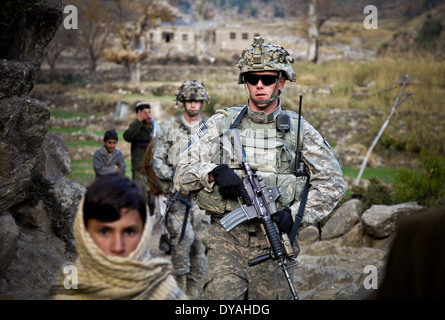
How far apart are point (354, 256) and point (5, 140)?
548cm

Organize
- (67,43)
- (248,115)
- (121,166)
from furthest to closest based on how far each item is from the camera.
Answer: (67,43)
(121,166)
(248,115)

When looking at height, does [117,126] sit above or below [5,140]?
below

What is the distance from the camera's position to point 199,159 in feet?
15.6

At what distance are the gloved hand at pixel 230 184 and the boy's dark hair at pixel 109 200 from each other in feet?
6.34

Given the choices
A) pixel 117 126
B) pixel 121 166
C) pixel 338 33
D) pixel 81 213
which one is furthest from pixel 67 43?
pixel 81 213

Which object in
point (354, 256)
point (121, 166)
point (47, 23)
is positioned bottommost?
point (354, 256)

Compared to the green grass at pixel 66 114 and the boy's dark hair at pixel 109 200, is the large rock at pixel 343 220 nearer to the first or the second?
the boy's dark hair at pixel 109 200

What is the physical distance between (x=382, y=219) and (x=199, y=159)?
5850 mm

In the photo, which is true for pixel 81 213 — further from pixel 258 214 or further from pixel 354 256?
pixel 354 256

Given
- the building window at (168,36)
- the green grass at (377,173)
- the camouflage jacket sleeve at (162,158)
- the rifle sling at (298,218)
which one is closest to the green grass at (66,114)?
the green grass at (377,173)

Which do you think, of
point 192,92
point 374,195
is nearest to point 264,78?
point 192,92

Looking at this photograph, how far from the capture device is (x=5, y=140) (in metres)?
5.54

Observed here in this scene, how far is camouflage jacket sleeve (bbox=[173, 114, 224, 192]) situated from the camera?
4.60 metres

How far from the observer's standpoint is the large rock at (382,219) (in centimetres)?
985
